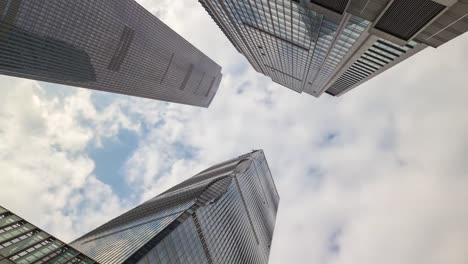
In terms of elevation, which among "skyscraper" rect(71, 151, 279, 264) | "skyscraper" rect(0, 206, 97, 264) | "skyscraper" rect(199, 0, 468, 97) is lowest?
"skyscraper" rect(71, 151, 279, 264)

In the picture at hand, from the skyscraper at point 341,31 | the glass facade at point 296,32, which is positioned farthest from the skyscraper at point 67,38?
the skyscraper at point 341,31

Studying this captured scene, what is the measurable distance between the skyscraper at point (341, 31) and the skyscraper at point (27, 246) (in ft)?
121

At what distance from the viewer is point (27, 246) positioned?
38188 mm

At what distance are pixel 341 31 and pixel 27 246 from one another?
5474cm

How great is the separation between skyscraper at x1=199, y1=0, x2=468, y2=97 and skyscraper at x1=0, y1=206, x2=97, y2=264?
121 ft

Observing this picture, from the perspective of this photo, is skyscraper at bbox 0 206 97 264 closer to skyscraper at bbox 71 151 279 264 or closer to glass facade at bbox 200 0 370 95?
skyscraper at bbox 71 151 279 264

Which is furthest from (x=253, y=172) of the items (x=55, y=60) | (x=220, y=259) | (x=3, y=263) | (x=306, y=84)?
(x=3, y=263)

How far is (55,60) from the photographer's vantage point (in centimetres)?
15612

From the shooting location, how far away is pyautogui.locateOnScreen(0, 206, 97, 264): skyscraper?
35.4 meters

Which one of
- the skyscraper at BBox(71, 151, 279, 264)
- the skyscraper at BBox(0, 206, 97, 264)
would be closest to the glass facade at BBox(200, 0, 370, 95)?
the skyscraper at BBox(0, 206, 97, 264)

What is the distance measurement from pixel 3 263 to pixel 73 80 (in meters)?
158

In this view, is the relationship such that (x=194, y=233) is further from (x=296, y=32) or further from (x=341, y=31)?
(x=341, y=31)

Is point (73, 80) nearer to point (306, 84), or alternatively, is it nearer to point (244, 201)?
point (244, 201)

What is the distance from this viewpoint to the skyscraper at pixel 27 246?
35438mm
